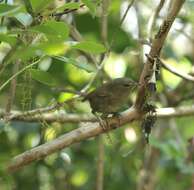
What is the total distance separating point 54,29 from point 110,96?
5.91ft

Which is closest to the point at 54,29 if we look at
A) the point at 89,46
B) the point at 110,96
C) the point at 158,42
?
the point at 89,46

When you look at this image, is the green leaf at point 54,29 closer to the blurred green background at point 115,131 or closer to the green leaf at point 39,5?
the green leaf at point 39,5

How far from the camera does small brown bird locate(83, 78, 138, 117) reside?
2834 mm

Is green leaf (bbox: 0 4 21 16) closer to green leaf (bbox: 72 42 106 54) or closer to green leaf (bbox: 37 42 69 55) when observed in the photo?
green leaf (bbox: 37 42 69 55)

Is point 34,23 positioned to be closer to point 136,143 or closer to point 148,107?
point 148,107

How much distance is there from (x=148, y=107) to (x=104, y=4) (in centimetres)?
50

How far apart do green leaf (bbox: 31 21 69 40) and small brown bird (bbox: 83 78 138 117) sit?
1.68 m

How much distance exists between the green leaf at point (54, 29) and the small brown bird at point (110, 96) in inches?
66.1

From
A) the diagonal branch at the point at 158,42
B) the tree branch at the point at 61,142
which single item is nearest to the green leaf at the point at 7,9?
the diagonal branch at the point at 158,42

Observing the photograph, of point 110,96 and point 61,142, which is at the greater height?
point 61,142

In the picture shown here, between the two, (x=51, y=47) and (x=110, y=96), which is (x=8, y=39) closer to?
(x=51, y=47)

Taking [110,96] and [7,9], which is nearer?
[7,9]

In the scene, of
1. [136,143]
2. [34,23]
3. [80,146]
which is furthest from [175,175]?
[34,23]

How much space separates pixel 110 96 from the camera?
9.56ft
